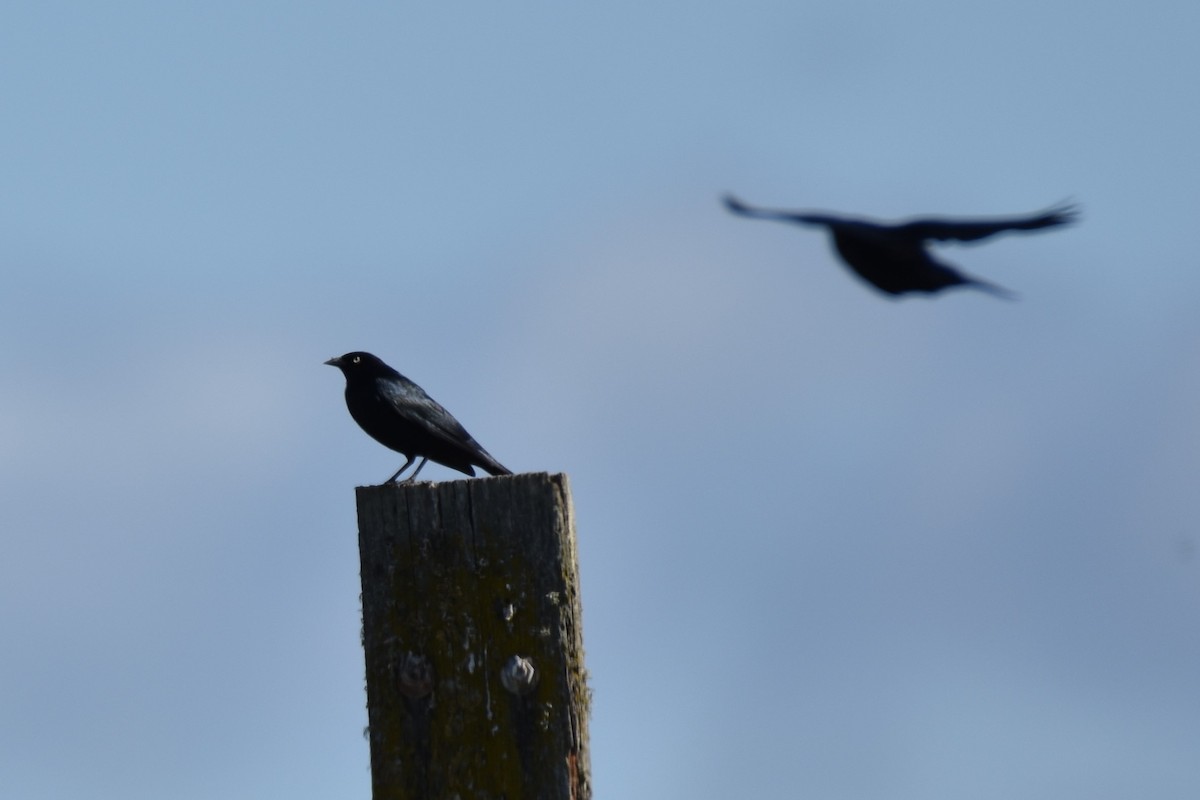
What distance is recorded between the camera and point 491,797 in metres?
5.11

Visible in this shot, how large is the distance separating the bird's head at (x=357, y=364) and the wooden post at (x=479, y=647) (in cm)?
687

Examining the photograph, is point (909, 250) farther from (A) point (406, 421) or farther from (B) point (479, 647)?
(A) point (406, 421)

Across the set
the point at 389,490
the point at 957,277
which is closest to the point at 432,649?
the point at 389,490

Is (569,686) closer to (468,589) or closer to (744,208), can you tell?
(468,589)

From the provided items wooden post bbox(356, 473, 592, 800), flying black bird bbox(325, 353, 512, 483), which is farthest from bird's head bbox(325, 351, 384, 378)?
wooden post bbox(356, 473, 592, 800)

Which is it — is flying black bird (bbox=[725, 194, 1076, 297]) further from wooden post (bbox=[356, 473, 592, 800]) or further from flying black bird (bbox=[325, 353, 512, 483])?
flying black bird (bbox=[325, 353, 512, 483])

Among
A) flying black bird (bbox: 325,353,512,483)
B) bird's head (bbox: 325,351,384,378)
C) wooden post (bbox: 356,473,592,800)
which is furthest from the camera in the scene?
bird's head (bbox: 325,351,384,378)

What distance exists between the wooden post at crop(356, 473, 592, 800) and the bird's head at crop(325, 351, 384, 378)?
22.5ft

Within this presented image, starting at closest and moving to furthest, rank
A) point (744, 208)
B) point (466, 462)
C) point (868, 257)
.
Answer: point (744, 208), point (868, 257), point (466, 462)

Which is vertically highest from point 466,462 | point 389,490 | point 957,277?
point 466,462

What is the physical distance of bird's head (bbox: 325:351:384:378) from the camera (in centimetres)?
1219

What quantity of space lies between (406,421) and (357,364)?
0.91 m

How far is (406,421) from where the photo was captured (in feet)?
38.1

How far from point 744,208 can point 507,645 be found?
58.9 inches
